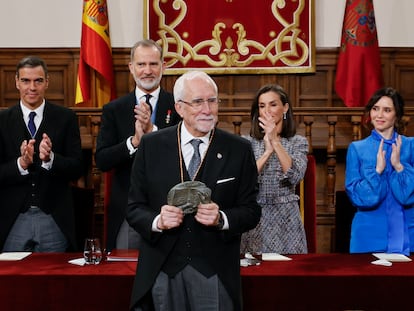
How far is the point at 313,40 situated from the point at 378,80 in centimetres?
72

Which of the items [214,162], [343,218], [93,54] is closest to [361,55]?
[343,218]

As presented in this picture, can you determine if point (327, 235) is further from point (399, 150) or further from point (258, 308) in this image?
point (258, 308)

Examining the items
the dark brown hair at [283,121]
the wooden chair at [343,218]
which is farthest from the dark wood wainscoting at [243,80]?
the dark brown hair at [283,121]

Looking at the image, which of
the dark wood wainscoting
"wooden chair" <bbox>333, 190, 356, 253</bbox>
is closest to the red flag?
the dark wood wainscoting

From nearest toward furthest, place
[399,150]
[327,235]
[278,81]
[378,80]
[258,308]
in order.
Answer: [258,308] < [399,150] < [327,235] < [378,80] < [278,81]

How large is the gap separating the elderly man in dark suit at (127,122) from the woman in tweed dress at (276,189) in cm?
52

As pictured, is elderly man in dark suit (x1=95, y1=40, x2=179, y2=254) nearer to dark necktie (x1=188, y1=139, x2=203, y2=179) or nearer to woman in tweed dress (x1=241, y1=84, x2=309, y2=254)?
woman in tweed dress (x1=241, y1=84, x2=309, y2=254)

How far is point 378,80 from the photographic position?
6.24m

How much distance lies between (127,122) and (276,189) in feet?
2.83

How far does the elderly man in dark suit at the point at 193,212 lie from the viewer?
2402 millimetres

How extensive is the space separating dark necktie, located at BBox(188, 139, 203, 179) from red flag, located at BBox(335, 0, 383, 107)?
396 centimetres

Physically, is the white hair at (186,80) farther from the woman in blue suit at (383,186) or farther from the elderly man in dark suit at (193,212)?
the woman in blue suit at (383,186)

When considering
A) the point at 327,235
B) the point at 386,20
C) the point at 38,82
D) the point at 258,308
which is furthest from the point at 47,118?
the point at 386,20

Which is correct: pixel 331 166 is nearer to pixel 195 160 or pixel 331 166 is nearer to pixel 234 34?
pixel 234 34
